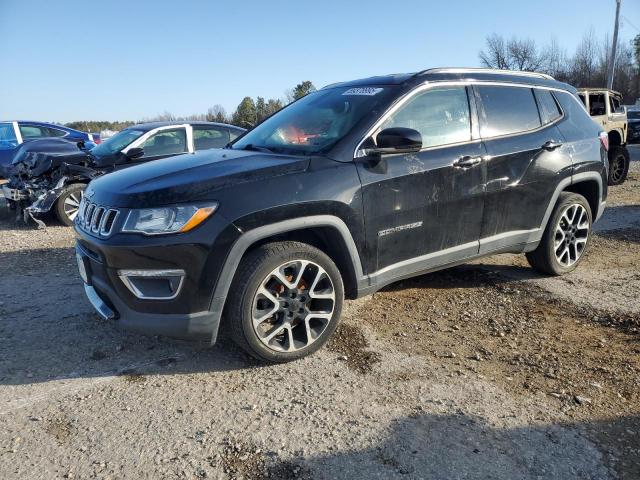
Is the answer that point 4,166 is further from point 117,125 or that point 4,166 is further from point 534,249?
point 117,125

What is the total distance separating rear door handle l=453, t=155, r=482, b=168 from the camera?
12.4 feet

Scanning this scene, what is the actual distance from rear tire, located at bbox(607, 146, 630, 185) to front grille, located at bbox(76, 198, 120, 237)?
11.0m

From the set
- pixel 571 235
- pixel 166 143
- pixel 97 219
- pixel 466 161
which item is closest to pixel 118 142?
pixel 166 143

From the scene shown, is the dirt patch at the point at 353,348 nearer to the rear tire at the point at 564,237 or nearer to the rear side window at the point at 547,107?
the rear tire at the point at 564,237

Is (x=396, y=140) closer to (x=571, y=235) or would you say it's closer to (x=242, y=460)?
(x=242, y=460)

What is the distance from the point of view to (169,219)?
113 inches

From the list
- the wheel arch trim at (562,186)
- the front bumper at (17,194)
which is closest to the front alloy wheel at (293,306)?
the wheel arch trim at (562,186)

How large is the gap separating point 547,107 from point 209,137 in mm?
5233

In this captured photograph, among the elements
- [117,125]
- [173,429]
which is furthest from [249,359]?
[117,125]

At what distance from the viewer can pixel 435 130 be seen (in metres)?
3.81

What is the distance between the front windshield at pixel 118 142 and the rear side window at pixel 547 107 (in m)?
5.70

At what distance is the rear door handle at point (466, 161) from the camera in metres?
3.78

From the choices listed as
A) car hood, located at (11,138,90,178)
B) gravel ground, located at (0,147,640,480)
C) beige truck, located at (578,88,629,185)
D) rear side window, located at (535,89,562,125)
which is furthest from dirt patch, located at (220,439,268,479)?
beige truck, located at (578,88,629,185)

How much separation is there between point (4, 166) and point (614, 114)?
14585mm
